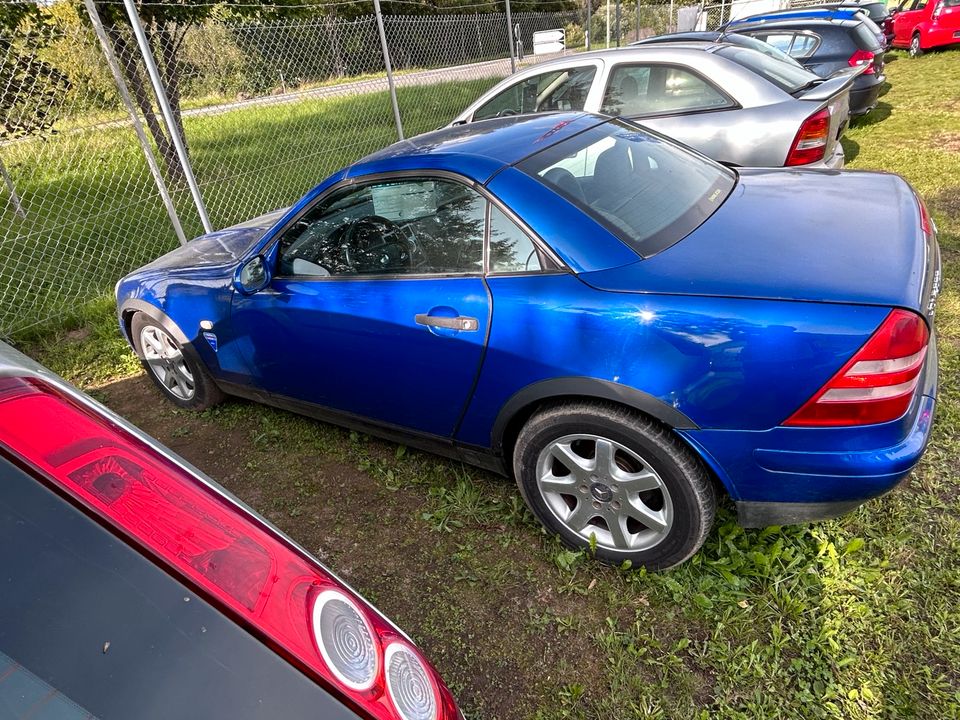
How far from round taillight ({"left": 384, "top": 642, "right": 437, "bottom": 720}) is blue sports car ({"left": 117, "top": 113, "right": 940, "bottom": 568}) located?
1.09 meters

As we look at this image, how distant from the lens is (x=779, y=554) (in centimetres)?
227

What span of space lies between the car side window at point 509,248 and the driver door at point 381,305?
6 cm

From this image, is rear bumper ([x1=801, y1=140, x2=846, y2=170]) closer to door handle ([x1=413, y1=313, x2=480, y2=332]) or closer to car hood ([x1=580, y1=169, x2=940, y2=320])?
car hood ([x1=580, y1=169, x2=940, y2=320])

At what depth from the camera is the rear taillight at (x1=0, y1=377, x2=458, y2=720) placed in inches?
37.4

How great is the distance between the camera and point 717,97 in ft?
15.4

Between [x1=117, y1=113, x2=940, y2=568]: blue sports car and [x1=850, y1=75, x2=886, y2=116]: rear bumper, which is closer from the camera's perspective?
[x1=117, y1=113, x2=940, y2=568]: blue sports car

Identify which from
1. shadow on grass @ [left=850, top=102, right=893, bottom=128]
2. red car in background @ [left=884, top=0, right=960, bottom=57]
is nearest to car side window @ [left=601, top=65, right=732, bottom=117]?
shadow on grass @ [left=850, top=102, right=893, bottom=128]

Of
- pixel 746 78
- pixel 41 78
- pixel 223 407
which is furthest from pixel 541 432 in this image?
pixel 41 78

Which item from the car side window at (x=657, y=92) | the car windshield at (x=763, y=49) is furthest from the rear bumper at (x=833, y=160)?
the car windshield at (x=763, y=49)

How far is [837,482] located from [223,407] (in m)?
3.45

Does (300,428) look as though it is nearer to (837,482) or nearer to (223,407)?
(223,407)

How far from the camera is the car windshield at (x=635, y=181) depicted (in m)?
2.21

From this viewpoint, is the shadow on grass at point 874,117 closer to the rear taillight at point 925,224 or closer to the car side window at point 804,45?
the car side window at point 804,45

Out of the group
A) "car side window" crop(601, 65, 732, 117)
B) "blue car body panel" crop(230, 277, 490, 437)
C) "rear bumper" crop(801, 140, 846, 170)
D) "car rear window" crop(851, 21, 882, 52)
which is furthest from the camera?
"car rear window" crop(851, 21, 882, 52)
